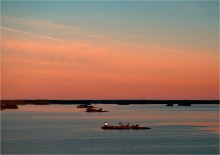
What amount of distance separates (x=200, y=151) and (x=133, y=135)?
634 inches

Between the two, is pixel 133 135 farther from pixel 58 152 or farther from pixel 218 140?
pixel 58 152

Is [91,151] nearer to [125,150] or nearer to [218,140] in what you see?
[125,150]

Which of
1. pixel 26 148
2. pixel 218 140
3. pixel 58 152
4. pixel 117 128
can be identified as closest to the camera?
pixel 58 152

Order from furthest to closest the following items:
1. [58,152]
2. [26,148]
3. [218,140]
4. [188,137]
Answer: [188,137], [218,140], [26,148], [58,152]

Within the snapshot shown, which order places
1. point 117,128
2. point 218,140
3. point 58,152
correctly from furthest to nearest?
point 117,128
point 218,140
point 58,152

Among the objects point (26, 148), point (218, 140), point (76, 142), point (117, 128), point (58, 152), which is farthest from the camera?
point (117, 128)

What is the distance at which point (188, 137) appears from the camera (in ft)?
202

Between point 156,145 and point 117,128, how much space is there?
67.8 feet

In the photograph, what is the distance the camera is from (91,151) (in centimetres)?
4666

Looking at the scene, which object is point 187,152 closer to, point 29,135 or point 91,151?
point 91,151

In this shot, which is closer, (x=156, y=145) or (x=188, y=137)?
(x=156, y=145)

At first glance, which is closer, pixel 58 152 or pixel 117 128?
pixel 58 152

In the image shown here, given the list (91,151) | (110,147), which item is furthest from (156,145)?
(91,151)

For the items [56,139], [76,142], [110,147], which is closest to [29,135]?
[56,139]
